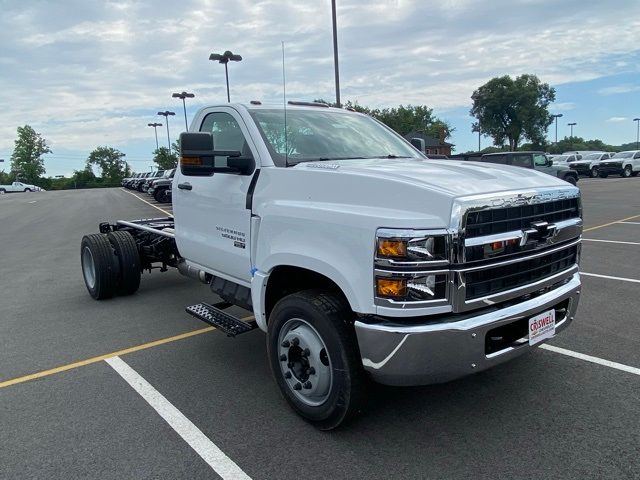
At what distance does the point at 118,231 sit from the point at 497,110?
79.9 metres

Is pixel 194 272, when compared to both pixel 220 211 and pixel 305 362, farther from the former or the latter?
pixel 305 362

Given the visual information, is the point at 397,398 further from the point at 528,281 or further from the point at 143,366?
the point at 143,366

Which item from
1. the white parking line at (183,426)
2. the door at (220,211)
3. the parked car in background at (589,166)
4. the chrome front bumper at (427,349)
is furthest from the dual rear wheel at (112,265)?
the parked car in background at (589,166)

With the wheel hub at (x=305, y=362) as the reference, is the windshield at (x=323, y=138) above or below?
above

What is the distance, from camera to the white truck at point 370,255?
2.74 metres

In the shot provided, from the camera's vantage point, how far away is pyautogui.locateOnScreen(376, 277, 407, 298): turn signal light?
2.71 metres

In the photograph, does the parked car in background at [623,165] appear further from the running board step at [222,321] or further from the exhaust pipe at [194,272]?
the running board step at [222,321]

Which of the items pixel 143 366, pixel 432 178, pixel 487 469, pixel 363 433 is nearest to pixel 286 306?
pixel 363 433

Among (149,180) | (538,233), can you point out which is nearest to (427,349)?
(538,233)

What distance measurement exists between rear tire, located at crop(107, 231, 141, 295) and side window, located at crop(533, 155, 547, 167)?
18.4 metres

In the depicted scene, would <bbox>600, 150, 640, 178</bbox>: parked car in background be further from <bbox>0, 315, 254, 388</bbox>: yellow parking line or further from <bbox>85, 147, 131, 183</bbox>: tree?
<bbox>85, 147, 131, 183</bbox>: tree

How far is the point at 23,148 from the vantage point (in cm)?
10181

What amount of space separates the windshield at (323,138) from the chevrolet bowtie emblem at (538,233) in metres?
1.53

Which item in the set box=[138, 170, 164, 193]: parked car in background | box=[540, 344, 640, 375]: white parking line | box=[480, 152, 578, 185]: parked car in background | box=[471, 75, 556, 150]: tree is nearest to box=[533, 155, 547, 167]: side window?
box=[480, 152, 578, 185]: parked car in background
